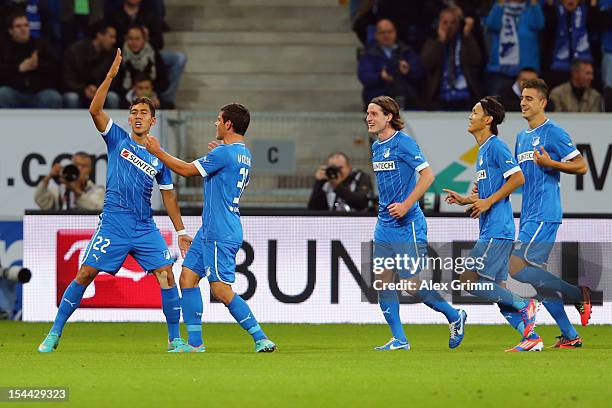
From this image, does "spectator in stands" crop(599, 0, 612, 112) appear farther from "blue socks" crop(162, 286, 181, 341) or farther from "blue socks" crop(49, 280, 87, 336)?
"blue socks" crop(49, 280, 87, 336)

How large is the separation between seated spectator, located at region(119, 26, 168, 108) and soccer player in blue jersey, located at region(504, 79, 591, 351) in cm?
723

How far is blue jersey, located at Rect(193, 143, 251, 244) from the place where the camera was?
9906 millimetres

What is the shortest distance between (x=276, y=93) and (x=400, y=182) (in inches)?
340

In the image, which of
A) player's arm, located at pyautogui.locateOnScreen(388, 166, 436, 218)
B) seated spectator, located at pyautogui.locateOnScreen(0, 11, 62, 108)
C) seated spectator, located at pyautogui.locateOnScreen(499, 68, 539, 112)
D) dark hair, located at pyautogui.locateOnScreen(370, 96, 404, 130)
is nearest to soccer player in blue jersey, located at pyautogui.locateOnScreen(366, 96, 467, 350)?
dark hair, located at pyautogui.locateOnScreen(370, 96, 404, 130)

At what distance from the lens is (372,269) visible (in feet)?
45.0

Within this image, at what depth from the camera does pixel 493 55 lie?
57.3 ft

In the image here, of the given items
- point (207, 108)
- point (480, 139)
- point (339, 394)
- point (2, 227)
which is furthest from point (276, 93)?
point (339, 394)

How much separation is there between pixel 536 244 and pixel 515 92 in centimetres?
630

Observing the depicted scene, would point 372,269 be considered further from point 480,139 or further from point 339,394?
point 339,394

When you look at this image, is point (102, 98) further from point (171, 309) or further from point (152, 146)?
point (171, 309)

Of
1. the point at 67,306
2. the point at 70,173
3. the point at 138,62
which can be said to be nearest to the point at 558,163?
the point at 67,306

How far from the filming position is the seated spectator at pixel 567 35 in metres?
17.2

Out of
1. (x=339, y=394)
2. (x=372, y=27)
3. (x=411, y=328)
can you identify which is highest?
(x=372, y=27)

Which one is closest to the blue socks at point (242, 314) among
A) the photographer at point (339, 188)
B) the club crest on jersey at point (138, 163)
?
the club crest on jersey at point (138, 163)
